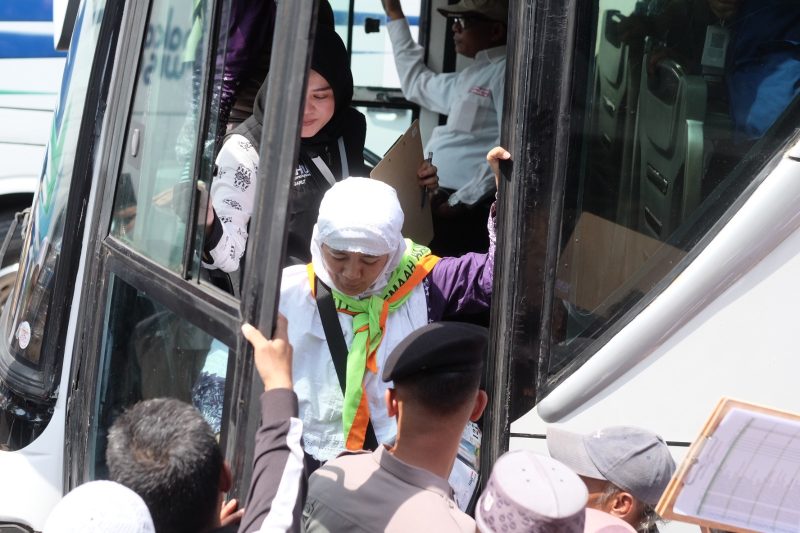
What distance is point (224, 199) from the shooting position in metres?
2.54

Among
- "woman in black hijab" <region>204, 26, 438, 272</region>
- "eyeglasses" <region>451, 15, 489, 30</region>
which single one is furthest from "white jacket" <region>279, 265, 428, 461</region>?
"eyeglasses" <region>451, 15, 489, 30</region>

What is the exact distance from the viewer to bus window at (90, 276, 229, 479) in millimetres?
1992

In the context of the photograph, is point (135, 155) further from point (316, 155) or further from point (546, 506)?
point (546, 506)

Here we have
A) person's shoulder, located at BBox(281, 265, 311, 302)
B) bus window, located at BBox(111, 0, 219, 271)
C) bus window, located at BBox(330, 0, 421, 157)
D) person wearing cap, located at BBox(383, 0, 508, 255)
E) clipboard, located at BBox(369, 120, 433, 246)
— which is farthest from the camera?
bus window, located at BBox(330, 0, 421, 157)

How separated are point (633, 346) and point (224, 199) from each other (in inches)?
47.6

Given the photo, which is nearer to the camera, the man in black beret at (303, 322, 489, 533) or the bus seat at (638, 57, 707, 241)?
the man in black beret at (303, 322, 489, 533)

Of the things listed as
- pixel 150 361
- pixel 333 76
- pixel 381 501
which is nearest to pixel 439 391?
pixel 381 501

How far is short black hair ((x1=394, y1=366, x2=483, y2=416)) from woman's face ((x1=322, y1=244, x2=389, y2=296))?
54 centimetres

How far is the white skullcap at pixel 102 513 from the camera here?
56.0 inches

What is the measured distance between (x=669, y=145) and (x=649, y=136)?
43mm

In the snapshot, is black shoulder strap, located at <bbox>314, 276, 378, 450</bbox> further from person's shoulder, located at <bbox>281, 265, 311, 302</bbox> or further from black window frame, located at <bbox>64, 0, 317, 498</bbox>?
black window frame, located at <bbox>64, 0, 317, 498</bbox>

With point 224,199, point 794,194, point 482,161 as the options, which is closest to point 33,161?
point 482,161

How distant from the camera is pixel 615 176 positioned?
1.91 metres

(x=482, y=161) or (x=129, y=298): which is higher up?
(x=482, y=161)
